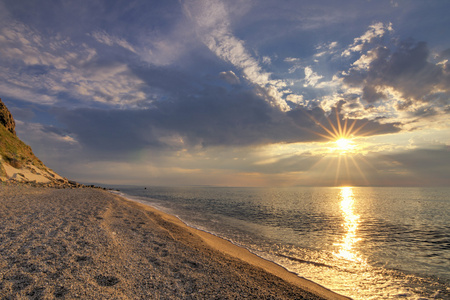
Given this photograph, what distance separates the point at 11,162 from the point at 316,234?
180 feet

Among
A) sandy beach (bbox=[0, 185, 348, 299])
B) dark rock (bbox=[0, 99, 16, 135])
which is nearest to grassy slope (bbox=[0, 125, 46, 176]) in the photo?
dark rock (bbox=[0, 99, 16, 135])

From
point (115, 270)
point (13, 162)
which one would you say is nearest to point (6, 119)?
point (13, 162)

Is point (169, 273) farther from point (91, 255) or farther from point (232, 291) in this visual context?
point (91, 255)

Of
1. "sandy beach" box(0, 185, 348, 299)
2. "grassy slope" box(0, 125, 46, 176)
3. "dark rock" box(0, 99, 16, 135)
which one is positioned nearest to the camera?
"sandy beach" box(0, 185, 348, 299)

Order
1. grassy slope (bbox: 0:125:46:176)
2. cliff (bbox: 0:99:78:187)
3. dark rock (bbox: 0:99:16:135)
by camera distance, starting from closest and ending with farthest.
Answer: cliff (bbox: 0:99:78:187), grassy slope (bbox: 0:125:46:176), dark rock (bbox: 0:99:16:135)

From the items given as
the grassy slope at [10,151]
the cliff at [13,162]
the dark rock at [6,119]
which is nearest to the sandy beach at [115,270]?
the cliff at [13,162]

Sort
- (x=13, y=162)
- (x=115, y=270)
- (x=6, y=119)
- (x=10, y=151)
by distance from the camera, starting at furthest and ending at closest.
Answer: (x=6, y=119)
(x=10, y=151)
(x=13, y=162)
(x=115, y=270)

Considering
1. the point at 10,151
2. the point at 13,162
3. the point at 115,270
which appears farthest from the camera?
the point at 10,151

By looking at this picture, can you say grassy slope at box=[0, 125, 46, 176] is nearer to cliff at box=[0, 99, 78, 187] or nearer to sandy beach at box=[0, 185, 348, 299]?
cliff at box=[0, 99, 78, 187]

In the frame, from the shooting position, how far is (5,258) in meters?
7.50

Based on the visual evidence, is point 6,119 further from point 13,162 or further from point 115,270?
point 115,270

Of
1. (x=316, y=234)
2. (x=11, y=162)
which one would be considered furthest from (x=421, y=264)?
(x=11, y=162)

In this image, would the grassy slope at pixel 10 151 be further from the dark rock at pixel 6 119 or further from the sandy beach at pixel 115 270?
the sandy beach at pixel 115 270

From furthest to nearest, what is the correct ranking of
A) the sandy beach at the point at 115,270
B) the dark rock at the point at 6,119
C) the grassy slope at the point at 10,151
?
the dark rock at the point at 6,119
the grassy slope at the point at 10,151
the sandy beach at the point at 115,270
